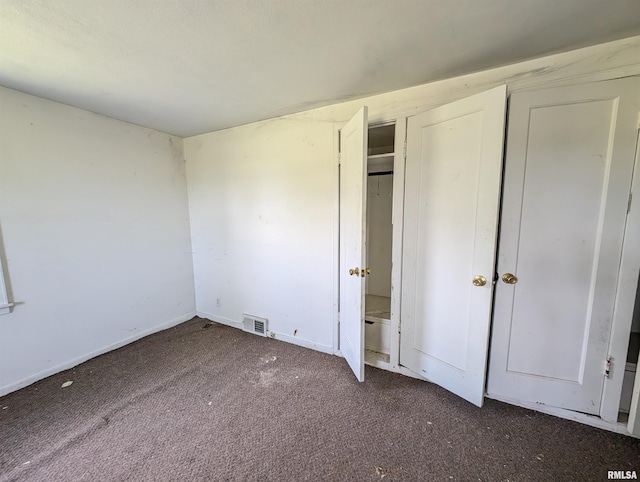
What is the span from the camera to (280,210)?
2.55 m

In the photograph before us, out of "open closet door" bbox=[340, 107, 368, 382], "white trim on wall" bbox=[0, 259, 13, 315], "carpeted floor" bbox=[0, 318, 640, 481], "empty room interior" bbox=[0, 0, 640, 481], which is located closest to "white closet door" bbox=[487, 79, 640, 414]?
"empty room interior" bbox=[0, 0, 640, 481]

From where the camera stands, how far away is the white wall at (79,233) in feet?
6.17

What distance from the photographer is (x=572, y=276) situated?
151 centimetres

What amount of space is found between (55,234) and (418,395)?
127 inches

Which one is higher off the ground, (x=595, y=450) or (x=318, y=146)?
(x=318, y=146)

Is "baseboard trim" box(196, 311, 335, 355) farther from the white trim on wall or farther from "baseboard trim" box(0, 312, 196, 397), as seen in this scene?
the white trim on wall

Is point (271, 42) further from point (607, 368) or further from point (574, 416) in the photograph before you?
point (574, 416)

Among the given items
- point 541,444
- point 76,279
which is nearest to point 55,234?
point 76,279

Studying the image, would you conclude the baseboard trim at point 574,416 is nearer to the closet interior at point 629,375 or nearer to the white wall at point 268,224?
the closet interior at point 629,375

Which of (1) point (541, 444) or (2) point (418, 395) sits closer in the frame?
(1) point (541, 444)

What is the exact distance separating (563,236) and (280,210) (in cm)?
219

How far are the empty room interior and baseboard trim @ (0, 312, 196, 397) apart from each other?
18 mm

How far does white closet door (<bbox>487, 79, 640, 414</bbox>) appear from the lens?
4.56 ft

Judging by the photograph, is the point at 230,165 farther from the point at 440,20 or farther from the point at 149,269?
the point at 440,20
